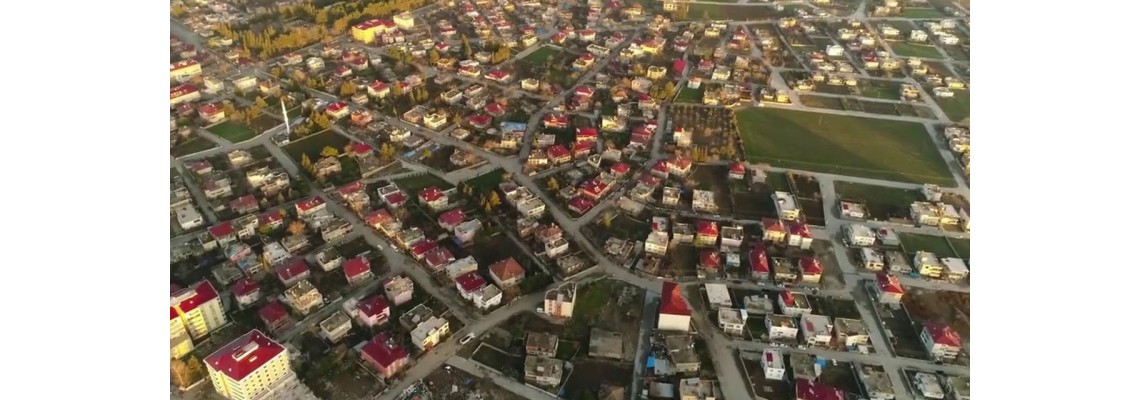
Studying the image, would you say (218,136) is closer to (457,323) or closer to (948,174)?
(457,323)

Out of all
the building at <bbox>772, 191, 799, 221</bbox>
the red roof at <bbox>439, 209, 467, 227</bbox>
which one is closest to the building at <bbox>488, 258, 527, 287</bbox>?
the red roof at <bbox>439, 209, 467, 227</bbox>

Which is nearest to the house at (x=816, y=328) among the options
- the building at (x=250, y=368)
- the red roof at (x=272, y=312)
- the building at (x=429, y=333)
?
the building at (x=429, y=333)

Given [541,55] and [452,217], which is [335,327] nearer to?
[452,217]

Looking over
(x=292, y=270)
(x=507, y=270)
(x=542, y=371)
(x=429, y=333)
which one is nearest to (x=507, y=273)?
(x=507, y=270)

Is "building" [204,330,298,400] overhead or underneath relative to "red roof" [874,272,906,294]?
overhead

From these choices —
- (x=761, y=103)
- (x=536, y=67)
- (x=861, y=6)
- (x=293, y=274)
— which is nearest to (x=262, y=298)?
(x=293, y=274)

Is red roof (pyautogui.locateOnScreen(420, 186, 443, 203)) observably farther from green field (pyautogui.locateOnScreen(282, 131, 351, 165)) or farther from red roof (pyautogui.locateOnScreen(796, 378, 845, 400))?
red roof (pyautogui.locateOnScreen(796, 378, 845, 400))
